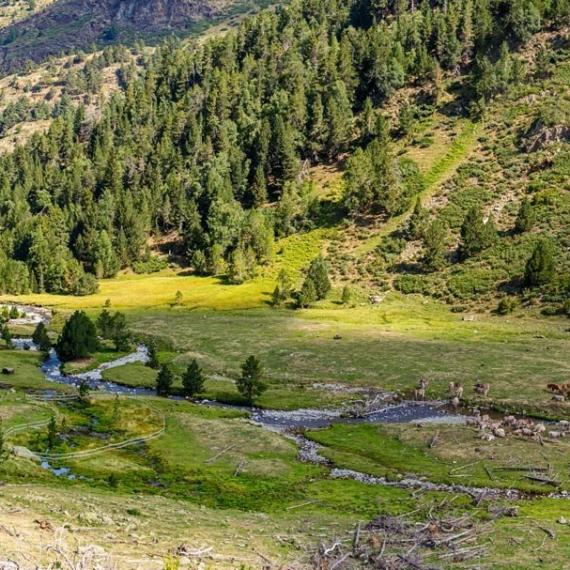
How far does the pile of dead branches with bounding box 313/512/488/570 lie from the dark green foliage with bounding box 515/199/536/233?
9765 cm

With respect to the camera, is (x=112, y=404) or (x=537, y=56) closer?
(x=112, y=404)

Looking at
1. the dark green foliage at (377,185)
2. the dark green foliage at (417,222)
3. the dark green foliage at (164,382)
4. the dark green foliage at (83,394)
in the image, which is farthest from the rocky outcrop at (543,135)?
the dark green foliage at (83,394)

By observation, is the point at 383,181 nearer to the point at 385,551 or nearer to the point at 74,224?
the point at 74,224

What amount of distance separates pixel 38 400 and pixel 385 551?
138ft

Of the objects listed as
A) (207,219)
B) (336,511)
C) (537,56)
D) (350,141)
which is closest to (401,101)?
(350,141)

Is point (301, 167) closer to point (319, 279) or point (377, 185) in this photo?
point (377, 185)

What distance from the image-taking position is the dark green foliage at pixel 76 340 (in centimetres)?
8131

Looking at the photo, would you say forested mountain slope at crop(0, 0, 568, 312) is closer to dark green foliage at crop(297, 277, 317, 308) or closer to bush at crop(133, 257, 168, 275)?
bush at crop(133, 257, 168, 275)

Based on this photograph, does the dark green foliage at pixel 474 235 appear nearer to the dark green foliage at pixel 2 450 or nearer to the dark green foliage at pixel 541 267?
the dark green foliage at pixel 541 267

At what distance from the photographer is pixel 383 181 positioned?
468 feet

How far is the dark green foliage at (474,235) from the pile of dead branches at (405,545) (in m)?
92.7

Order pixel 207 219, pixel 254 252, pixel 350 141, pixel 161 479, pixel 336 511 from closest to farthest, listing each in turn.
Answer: pixel 336 511 → pixel 161 479 → pixel 254 252 → pixel 207 219 → pixel 350 141

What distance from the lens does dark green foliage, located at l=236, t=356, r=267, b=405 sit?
6494 cm

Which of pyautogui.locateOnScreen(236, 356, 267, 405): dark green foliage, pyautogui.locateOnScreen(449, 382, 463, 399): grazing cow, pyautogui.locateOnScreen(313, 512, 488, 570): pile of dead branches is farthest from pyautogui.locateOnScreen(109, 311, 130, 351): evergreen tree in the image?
pyautogui.locateOnScreen(313, 512, 488, 570): pile of dead branches
